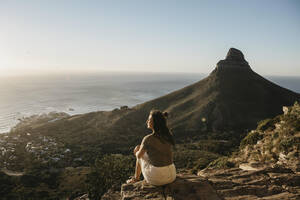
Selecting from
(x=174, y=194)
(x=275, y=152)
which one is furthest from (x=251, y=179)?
(x=275, y=152)

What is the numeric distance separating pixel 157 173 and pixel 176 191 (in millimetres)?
719

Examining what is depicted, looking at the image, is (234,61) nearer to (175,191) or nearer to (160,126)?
(160,126)

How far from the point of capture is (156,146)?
4691mm

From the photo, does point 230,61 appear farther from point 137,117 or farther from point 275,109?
point 137,117

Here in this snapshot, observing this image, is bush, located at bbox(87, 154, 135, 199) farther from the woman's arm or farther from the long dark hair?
the long dark hair

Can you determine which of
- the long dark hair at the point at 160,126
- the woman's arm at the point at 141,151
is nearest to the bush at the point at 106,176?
the woman's arm at the point at 141,151

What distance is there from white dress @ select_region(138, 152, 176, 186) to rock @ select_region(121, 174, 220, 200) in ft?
0.65

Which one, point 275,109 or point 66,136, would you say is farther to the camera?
point 275,109

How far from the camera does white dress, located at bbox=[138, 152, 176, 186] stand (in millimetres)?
4723

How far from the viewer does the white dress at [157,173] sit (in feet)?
15.5

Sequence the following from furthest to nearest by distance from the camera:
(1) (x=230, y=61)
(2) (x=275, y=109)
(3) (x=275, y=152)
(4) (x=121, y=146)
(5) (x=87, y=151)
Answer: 1. (1) (x=230, y=61)
2. (2) (x=275, y=109)
3. (4) (x=121, y=146)
4. (5) (x=87, y=151)
5. (3) (x=275, y=152)

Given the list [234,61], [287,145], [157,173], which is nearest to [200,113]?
[234,61]

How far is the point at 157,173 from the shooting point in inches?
186

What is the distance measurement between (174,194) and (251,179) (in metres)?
2.68
